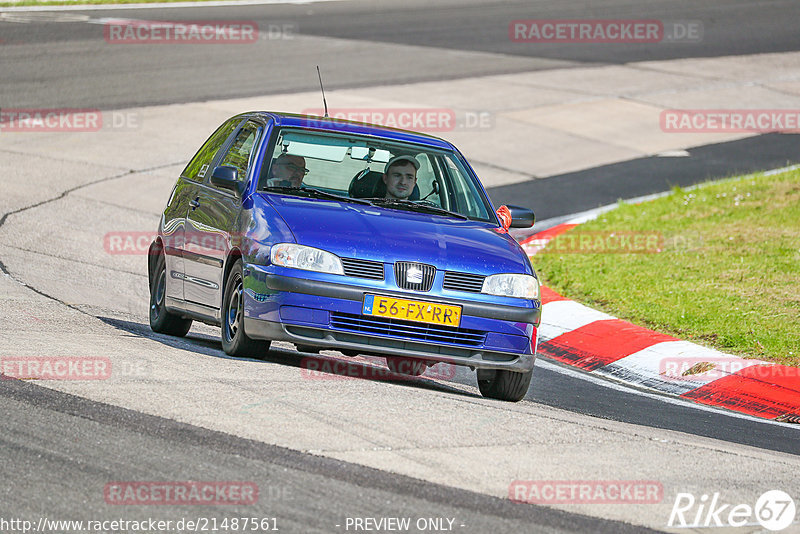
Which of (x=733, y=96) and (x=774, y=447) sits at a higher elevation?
(x=733, y=96)

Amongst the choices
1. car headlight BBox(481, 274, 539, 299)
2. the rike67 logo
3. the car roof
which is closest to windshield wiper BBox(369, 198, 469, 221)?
the car roof

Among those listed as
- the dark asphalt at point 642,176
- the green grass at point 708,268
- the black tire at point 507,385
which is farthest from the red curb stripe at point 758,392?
the dark asphalt at point 642,176

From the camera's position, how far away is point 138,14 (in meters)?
29.3

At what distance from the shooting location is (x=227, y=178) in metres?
8.23

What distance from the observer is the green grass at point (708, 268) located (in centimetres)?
1066

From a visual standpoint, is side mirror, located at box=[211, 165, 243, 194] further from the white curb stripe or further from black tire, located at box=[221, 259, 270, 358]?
the white curb stripe

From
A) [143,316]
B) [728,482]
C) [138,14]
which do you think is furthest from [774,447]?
[138,14]

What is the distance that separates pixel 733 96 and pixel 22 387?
19.7m

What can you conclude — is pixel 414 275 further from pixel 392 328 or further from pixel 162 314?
pixel 162 314

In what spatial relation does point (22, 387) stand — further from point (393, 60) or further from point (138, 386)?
point (393, 60)

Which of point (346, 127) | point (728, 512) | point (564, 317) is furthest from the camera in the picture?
point (564, 317)

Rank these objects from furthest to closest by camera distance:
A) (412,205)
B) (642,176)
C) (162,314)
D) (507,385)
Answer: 1. (642,176)
2. (162,314)
3. (412,205)
4. (507,385)

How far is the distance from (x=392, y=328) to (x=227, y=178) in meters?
1.60

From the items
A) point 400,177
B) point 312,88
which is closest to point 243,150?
point 400,177
